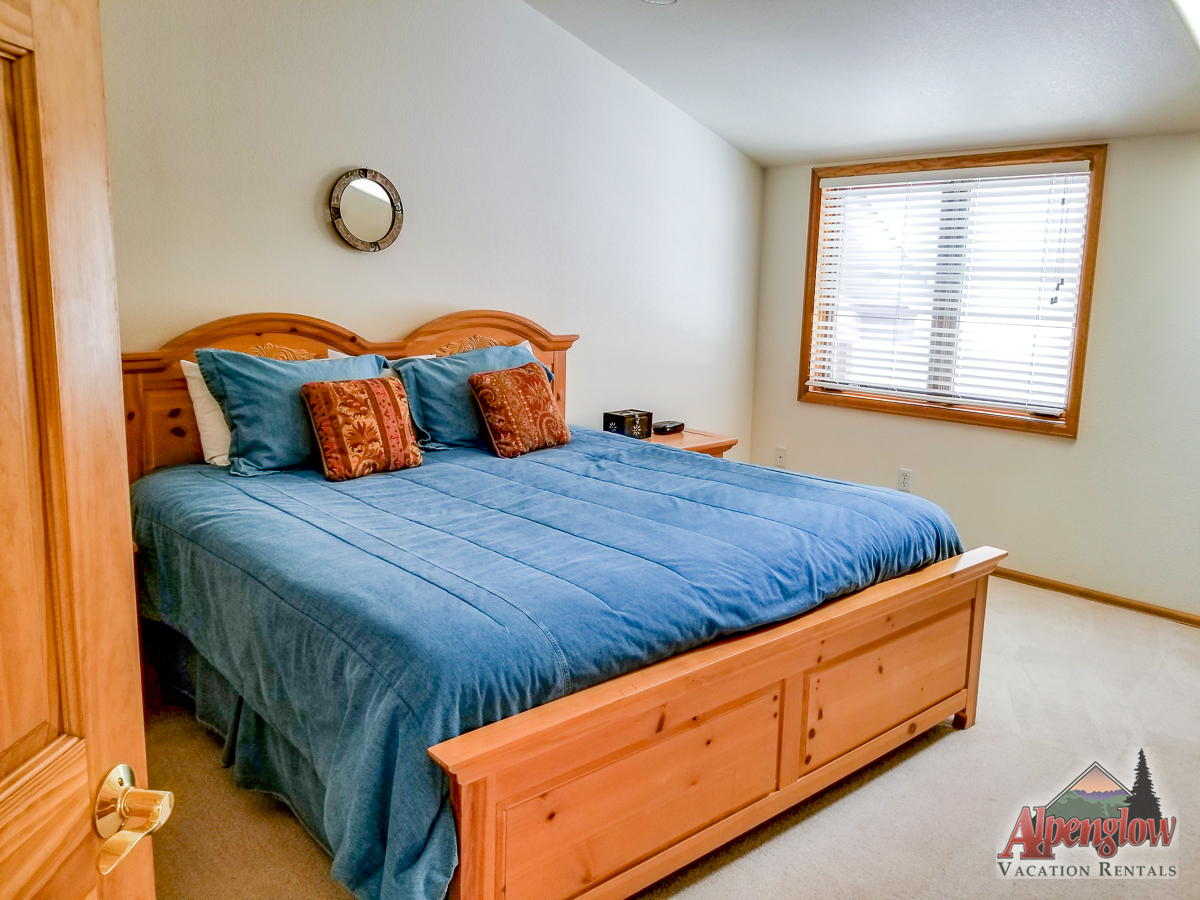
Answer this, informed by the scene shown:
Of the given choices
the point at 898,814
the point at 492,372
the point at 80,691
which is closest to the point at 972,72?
the point at 492,372

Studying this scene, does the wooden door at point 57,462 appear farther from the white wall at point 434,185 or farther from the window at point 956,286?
the window at point 956,286

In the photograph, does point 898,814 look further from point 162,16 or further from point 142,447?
point 162,16

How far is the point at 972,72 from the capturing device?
3391 millimetres

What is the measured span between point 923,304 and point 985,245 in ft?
1.34

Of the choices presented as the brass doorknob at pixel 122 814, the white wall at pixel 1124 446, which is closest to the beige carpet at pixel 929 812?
the white wall at pixel 1124 446

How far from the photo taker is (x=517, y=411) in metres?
3.34

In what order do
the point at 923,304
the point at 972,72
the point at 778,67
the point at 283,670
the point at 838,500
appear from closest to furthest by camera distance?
the point at 283,670 → the point at 838,500 → the point at 972,72 → the point at 778,67 → the point at 923,304

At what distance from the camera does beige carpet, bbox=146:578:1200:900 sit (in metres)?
1.98

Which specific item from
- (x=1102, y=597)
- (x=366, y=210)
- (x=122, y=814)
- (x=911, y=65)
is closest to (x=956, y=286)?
(x=911, y=65)

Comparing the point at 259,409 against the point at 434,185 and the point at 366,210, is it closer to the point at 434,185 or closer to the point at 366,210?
the point at 366,210

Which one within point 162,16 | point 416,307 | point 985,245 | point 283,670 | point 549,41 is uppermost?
point 549,41

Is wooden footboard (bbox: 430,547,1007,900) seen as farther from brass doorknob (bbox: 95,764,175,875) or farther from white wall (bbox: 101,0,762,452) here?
white wall (bbox: 101,0,762,452)

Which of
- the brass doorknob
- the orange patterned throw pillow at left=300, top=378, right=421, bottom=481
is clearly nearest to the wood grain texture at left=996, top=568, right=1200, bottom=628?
the orange patterned throw pillow at left=300, top=378, right=421, bottom=481

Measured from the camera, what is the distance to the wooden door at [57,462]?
1.89 ft
